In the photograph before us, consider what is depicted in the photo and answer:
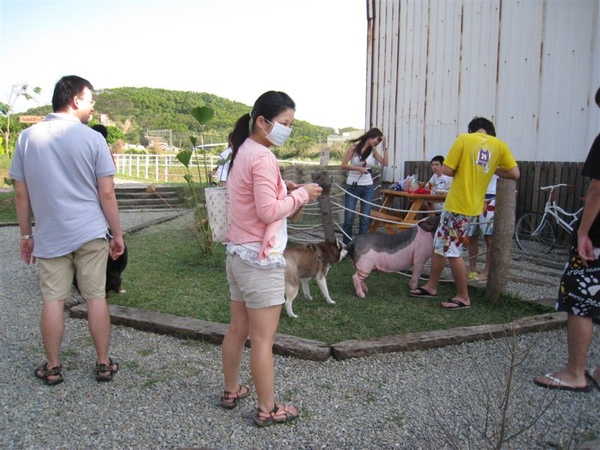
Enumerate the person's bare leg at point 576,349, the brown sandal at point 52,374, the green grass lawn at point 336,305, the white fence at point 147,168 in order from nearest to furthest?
the person's bare leg at point 576,349, the brown sandal at point 52,374, the green grass lawn at point 336,305, the white fence at point 147,168

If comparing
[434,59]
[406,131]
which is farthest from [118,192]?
[434,59]

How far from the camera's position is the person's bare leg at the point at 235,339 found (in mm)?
2632

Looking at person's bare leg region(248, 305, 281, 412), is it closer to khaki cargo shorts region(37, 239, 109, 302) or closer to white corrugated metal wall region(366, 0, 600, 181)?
khaki cargo shorts region(37, 239, 109, 302)

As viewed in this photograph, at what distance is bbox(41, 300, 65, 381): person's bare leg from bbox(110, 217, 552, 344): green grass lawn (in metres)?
1.36

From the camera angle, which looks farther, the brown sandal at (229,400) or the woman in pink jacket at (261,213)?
Result: the brown sandal at (229,400)

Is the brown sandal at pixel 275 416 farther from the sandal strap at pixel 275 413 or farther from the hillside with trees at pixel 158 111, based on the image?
the hillside with trees at pixel 158 111

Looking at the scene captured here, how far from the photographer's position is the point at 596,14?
6.82 m

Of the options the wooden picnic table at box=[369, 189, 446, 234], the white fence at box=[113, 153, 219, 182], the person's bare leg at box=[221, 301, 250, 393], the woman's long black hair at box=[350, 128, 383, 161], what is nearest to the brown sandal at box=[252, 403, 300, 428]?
the person's bare leg at box=[221, 301, 250, 393]

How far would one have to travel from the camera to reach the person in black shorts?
2.76 meters

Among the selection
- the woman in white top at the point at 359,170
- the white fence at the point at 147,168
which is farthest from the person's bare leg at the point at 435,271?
the white fence at the point at 147,168

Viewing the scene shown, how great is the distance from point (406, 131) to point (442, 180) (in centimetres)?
313

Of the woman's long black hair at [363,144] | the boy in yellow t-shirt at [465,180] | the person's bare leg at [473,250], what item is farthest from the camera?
the woman's long black hair at [363,144]

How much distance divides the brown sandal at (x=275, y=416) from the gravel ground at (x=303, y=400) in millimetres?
41

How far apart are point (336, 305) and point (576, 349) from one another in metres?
2.16
